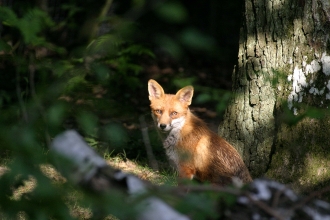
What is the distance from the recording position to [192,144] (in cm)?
667

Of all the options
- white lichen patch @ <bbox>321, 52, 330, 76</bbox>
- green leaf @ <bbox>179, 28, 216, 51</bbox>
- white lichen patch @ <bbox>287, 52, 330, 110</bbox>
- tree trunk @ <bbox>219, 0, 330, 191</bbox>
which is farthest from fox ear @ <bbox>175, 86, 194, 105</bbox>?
green leaf @ <bbox>179, 28, 216, 51</bbox>

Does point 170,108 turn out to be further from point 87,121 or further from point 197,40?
point 197,40

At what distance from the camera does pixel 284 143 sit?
6059 mm

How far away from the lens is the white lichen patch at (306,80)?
19.2 ft

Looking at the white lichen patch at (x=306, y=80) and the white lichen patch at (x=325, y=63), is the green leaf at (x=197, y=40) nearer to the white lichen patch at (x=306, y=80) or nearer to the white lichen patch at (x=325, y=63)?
the white lichen patch at (x=306, y=80)

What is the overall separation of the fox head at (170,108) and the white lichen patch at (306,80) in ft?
4.85

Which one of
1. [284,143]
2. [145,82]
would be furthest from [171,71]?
[284,143]

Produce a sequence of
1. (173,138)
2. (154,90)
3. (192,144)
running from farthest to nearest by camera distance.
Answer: (154,90)
(173,138)
(192,144)

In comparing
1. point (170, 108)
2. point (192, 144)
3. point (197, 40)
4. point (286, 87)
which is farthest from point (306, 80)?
point (197, 40)

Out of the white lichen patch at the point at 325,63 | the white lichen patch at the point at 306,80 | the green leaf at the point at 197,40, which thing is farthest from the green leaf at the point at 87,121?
the white lichen patch at the point at 325,63

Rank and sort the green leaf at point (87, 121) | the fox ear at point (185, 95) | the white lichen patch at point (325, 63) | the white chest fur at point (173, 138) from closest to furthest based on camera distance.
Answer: the green leaf at point (87, 121)
the white lichen patch at point (325, 63)
the white chest fur at point (173, 138)
the fox ear at point (185, 95)

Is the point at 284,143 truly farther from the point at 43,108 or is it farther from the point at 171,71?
the point at 171,71

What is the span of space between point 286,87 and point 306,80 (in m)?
0.25

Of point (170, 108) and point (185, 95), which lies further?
point (185, 95)
